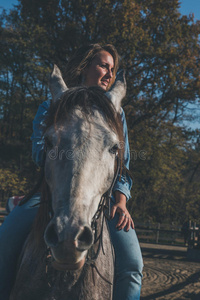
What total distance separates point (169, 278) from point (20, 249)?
8.53 m

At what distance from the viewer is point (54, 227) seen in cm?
144

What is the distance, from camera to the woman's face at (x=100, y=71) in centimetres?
277

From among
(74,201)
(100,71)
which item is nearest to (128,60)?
(100,71)

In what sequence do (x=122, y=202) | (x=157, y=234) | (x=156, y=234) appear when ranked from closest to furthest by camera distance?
(x=122, y=202), (x=157, y=234), (x=156, y=234)

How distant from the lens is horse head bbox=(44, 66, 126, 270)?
1448mm

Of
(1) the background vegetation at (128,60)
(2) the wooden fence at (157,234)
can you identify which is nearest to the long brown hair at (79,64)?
(1) the background vegetation at (128,60)

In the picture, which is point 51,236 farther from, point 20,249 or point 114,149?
point 20,249

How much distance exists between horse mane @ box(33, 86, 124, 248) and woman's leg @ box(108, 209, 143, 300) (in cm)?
68

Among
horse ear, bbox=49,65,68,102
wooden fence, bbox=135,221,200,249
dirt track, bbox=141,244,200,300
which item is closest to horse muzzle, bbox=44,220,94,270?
horse ear, bbox=49,65,68,102

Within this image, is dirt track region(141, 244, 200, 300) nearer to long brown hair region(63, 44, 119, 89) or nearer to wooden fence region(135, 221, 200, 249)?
wooden fence region(135, 221, 200, 249)

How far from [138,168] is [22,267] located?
15901 millimetres

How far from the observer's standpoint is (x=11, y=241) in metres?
2.22

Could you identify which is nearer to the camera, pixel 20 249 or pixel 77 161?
pixel 77 161

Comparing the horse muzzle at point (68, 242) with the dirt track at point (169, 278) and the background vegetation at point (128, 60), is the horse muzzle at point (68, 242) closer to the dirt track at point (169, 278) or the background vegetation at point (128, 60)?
the dirt track at point (169, 278)
